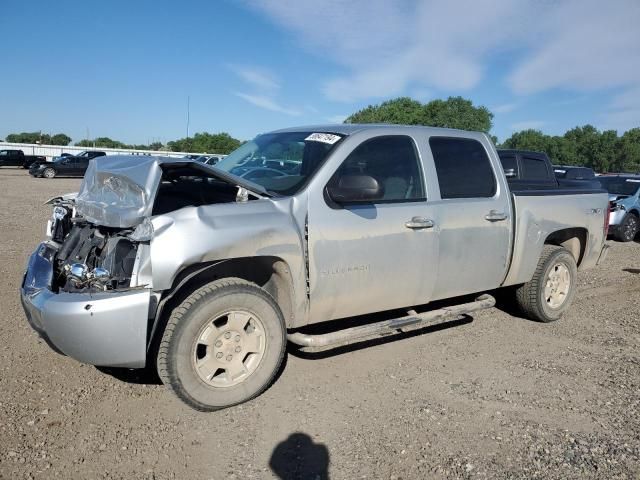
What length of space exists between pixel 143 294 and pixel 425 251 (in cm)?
221

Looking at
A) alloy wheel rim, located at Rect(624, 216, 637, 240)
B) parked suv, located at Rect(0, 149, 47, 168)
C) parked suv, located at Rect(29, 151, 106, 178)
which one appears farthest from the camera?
parked suv, located at Rect(0, 149, 47, 168)

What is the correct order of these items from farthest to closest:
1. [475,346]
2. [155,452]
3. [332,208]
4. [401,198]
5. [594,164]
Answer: [594,164], [475,346], [401,198], [332,208], [155,452]

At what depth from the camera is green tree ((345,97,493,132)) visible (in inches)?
2527

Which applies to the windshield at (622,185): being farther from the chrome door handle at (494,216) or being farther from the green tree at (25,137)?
the green tree at (25,137)

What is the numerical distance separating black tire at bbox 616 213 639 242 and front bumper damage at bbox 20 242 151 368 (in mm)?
12943

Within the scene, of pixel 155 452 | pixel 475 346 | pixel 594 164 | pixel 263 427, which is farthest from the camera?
pixel 594 164

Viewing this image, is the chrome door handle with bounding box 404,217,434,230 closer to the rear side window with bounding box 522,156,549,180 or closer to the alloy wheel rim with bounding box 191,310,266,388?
the alloy wheel rim with bounding box 191,310,266,388

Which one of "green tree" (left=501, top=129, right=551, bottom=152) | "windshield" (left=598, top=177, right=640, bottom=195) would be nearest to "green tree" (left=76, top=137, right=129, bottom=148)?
"green tree" (left=501, top=129, right=551, bottom=152)

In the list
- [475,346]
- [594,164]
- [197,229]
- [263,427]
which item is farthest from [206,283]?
[594,164]

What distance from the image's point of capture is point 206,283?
134 inches

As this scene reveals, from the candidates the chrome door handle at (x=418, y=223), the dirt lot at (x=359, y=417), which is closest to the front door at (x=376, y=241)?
the chrome door handle at (x=418, y=223)

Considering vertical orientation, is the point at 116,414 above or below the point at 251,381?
below

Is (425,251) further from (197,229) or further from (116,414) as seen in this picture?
(116,414)

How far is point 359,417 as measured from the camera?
3.41m
